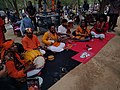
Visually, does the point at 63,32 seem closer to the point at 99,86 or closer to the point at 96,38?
the point at 96,38

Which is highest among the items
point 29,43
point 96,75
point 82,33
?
point 29,43

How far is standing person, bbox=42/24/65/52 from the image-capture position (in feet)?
17.3

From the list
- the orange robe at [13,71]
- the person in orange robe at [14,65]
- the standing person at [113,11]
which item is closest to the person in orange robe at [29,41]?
the person in orange robe at [14,65]

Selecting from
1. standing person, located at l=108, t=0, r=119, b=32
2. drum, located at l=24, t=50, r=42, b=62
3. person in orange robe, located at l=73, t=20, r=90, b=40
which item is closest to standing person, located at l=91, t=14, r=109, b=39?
person in orange robe, located at l=73, t=20, r=90, b=40

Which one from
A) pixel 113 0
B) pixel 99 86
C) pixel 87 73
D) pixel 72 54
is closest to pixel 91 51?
pixel 72 54

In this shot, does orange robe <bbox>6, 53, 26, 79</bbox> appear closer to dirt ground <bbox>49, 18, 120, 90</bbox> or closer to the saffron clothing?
dirt ground <bbox>49, 18, 120, 90</bbox>

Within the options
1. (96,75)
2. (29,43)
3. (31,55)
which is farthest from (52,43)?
(96,75)

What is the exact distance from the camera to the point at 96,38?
257 inches

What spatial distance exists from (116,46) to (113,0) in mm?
3004

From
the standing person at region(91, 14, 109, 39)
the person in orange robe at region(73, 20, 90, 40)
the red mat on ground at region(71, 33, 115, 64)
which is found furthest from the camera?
the standing person at region(91, 14, 109, 39)

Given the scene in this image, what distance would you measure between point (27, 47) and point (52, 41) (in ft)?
3.68

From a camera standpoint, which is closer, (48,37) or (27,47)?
(27,47)

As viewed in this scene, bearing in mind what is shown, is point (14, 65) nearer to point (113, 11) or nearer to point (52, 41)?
point (52, 41)

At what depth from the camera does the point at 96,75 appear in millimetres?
3902
